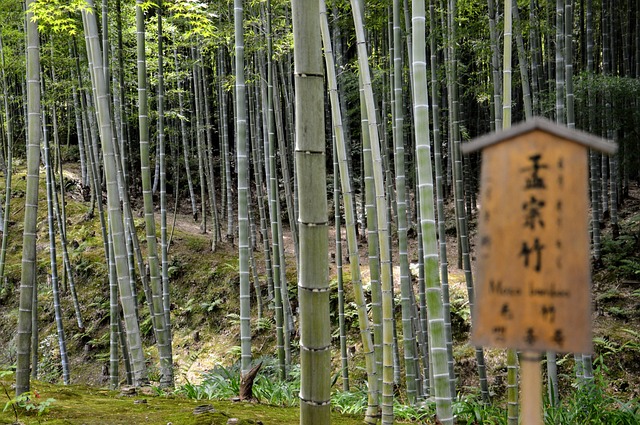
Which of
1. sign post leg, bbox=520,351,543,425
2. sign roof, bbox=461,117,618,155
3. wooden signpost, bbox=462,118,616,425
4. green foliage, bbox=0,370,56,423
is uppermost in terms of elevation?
sign roof, bbox=461,117,618,155

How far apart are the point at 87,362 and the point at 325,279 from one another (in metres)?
8.20

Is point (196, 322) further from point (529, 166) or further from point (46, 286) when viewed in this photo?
point (529, 166)

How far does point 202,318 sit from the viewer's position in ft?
31.1

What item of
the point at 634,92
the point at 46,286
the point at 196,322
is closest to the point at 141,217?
the point at 46,286

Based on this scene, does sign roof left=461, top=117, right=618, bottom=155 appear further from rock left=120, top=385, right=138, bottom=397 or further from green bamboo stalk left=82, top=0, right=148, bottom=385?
rock left=120, top=385, right=138, bottom=397

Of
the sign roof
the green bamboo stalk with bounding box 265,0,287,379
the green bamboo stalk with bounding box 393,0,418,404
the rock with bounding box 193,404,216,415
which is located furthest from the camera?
the green bamboo stalk with bounding box 265,0,287,379

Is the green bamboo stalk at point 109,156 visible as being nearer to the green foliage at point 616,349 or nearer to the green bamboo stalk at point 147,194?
the green bamboo stalk at point 147,194

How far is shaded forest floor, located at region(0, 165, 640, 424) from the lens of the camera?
5.73m

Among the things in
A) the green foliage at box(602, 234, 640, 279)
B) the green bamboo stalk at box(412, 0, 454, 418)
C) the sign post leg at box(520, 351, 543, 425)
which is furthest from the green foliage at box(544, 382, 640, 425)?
the green foliage at box(602, 234, 640, 279)

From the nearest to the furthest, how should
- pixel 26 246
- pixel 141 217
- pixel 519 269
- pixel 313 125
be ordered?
1. pixel 519 269
2. pixel 313 125
3. pixel 26 246
4. pixel 141 217

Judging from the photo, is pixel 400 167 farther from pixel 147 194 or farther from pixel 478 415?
pixel 147 194

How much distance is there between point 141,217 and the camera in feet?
38.2

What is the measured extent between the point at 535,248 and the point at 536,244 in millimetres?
10

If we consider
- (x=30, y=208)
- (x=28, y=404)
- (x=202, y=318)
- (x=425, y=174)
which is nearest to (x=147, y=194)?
(x=30, y=208)
